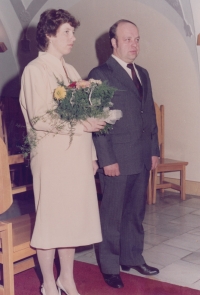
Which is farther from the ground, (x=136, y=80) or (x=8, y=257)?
(x=136, y=80)

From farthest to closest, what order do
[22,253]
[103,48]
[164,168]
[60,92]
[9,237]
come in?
[103,48], [164,168], [22,253], [9,237], [60,92]

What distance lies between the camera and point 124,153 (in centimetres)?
281

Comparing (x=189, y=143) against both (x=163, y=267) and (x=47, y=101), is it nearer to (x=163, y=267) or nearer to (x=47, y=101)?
(x=163, y=267)

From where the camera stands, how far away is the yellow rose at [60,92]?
2.22 m

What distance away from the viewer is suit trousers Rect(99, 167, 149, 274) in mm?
2850

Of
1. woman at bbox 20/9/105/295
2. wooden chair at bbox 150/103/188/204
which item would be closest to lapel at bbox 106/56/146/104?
woman at bbox 20/9/105/295

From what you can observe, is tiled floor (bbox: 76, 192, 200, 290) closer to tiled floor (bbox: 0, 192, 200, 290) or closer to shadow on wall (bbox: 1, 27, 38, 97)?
tiled floor (bbox: 0, 192, 200, 290)

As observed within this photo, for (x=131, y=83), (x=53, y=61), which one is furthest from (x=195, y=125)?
(x=53, y=61)

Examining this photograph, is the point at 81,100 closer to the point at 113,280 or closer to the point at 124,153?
the point at 124,153

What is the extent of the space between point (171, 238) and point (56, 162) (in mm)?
1988

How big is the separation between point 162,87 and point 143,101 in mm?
2907

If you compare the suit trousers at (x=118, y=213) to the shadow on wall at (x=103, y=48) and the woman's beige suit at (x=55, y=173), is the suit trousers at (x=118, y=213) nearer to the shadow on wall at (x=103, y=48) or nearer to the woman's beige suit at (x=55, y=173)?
the woman's beige suit at (x=55, y=173)

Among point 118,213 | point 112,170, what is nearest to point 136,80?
point 112,170

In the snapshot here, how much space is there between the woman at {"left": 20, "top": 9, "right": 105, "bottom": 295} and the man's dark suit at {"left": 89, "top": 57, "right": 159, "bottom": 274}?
1.13ft
